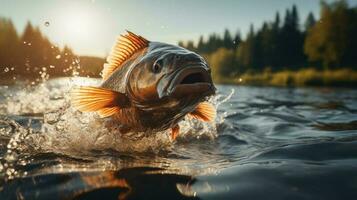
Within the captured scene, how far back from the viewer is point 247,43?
9162cm

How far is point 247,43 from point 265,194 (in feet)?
296

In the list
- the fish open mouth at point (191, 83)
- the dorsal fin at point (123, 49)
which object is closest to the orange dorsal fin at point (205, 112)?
the dorsal fin at point (123, 49)

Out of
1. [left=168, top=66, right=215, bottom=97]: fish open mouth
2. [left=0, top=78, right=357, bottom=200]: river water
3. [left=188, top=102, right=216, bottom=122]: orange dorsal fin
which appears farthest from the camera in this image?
[left=188, top=102, right=216, bottom=122]: orange dorsal fin

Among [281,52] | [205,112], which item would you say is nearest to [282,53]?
[281,52]

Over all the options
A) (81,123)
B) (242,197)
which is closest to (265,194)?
(242,197)

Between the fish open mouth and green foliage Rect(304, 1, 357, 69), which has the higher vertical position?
green foliage Rect(304, 1, 357, 69)

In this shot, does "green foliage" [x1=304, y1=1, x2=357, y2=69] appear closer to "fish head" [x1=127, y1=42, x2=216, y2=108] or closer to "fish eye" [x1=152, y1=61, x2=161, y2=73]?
"fish head" [x1=127, y1=42, x2=216, y2=108]

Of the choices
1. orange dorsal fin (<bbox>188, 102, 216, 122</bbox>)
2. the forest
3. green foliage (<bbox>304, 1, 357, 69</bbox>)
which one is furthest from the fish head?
green foliage (<bbox>304, 1, 357, 69</bbox>)

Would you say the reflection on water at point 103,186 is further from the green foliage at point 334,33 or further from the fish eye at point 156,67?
the green foliage at point 334,33

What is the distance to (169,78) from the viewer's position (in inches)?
149

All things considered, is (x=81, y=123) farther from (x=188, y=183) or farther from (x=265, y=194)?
(x=265, y=194)

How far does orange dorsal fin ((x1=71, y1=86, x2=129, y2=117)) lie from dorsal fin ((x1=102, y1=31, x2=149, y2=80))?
688mm

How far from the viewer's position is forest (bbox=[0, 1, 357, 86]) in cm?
5178

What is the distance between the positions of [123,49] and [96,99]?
0.84m
